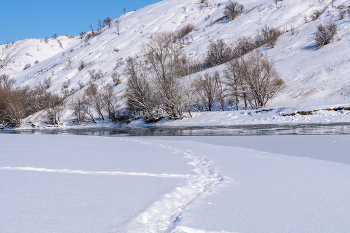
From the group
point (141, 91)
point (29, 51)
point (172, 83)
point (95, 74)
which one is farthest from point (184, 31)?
point (29, 51)

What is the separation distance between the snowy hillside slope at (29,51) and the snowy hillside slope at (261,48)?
144 ft

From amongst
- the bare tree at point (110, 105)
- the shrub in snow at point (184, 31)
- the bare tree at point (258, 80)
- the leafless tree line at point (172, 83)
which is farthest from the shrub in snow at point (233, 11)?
the bare tree at point (110, 105)

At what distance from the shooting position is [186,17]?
103 m

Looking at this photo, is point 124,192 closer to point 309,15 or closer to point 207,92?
point 207,92

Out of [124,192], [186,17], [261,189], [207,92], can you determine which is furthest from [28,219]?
[186,17]

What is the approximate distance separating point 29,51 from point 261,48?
151 meters

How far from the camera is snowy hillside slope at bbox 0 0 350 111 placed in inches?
1454

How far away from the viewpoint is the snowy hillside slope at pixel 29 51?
5236 inches

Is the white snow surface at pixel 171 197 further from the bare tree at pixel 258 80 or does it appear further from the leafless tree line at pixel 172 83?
the bare tree at pixel 258 80

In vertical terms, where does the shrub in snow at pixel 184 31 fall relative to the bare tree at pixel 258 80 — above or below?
above

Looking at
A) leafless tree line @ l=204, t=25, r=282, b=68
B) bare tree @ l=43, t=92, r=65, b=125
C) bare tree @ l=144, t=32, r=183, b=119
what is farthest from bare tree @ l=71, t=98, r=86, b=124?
leafless tree line @ l=204, t=25, r=282, b=68

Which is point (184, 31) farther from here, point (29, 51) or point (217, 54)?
point (29, 51)

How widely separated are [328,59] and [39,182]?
157ft

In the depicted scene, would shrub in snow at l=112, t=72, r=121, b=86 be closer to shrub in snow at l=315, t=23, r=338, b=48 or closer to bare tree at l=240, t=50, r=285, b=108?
bare tree at l=240, t=50, r=285, b=108
